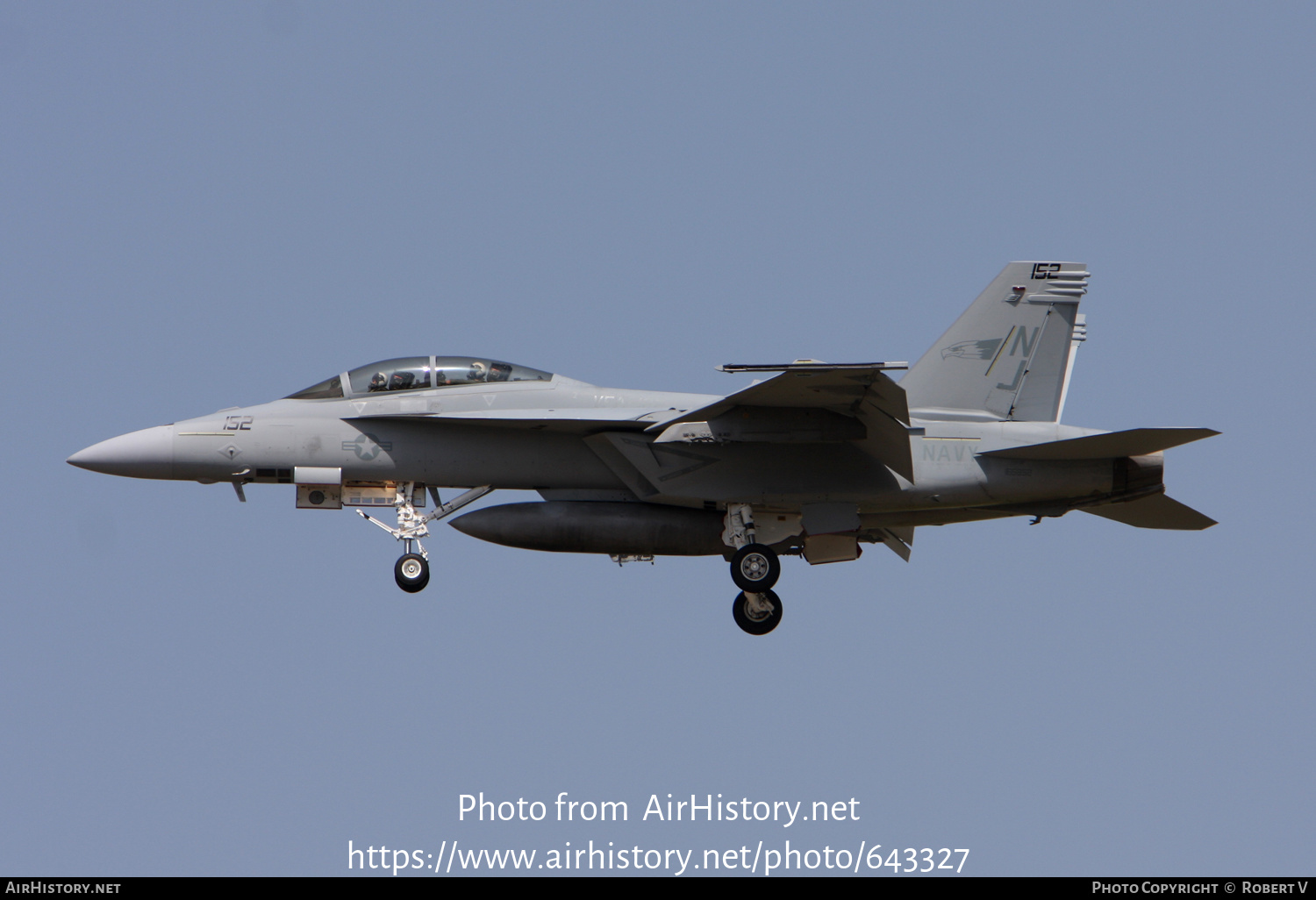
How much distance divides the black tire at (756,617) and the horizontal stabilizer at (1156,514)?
13.9ft

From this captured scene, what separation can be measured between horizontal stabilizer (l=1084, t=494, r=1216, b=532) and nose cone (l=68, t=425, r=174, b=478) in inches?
463

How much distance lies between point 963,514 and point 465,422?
21.9 ft

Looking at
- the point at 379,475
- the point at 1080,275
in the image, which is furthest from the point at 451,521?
the point at 1080,275

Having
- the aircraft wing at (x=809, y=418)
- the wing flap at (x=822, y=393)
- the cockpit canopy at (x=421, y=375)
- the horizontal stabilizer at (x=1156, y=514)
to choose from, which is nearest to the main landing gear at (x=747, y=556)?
the aircraft wing at (x=809, y=418)

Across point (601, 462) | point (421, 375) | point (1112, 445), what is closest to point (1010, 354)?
point (1112, 445)

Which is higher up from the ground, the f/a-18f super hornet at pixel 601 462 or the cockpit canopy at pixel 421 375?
the cockpit canopy at pixel 421 375

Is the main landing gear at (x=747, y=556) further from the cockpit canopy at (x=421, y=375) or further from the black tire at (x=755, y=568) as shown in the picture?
the cockpit canopy at (x=421, y=375)

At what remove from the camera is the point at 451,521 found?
19.6 m

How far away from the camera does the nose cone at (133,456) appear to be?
19.4 metres

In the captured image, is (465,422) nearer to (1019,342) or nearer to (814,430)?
(814,430)

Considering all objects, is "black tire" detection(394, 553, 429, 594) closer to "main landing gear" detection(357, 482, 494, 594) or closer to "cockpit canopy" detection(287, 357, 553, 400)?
"main landing gear" detection(357, 482, 494, 594)

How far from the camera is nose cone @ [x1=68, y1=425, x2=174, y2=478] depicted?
762 inches

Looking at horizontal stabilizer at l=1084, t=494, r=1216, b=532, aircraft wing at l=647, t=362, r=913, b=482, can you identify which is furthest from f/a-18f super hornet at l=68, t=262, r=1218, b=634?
horizontal stabilizer at l=1084, t=494, r=1216, b=532
